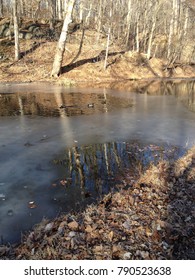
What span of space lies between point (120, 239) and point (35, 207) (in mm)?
1861

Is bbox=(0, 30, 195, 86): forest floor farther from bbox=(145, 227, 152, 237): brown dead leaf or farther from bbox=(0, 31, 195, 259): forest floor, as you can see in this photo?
bbox=(145, 227, 152, 237): brown dead leaf

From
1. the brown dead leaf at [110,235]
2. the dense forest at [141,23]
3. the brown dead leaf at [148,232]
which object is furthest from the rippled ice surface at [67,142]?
the dense forest at [141,23]

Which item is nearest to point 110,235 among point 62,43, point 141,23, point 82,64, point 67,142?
point 67,142

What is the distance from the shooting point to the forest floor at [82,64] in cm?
2394

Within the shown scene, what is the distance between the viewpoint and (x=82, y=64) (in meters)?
27.1

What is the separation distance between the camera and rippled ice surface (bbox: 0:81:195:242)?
5320 mm

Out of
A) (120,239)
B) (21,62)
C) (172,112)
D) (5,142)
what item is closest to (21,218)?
(120,239)

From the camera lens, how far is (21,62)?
25.4 m

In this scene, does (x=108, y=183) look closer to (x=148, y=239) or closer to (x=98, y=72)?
(x=148, y=239)

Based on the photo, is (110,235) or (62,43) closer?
(110,235)

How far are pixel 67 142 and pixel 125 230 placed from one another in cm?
480

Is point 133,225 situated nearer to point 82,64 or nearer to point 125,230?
point 125,230

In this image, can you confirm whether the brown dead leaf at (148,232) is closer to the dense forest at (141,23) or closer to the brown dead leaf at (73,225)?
A: the brown dead leaf at (73,225)

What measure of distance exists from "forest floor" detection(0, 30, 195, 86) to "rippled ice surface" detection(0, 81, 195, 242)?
24.7 feet
